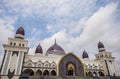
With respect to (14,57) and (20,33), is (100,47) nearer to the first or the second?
(20,33)

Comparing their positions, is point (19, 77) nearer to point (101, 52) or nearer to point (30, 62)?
point (30, 62)

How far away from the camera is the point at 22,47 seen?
32.6 meters

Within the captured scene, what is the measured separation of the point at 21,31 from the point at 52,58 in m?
13.8

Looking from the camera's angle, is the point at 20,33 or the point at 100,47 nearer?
the point at 20,33

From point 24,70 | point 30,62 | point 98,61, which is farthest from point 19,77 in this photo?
point 98,61

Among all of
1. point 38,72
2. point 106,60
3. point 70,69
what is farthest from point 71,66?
point 106,60

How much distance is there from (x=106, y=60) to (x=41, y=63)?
25367mm

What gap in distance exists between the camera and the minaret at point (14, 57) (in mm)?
28041

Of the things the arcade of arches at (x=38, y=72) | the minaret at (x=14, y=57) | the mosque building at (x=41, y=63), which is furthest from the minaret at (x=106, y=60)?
the minaret at (x=14, y=57)

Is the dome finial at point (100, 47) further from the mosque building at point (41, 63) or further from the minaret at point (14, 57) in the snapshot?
the minaret at point (14, 57)

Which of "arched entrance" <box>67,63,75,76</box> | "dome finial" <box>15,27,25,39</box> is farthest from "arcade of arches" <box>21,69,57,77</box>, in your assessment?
"dome finial" <box>15,27,25,39</box>

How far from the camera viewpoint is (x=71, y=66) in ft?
116

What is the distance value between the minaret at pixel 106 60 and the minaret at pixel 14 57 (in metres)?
29.5

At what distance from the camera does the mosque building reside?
29.2m
